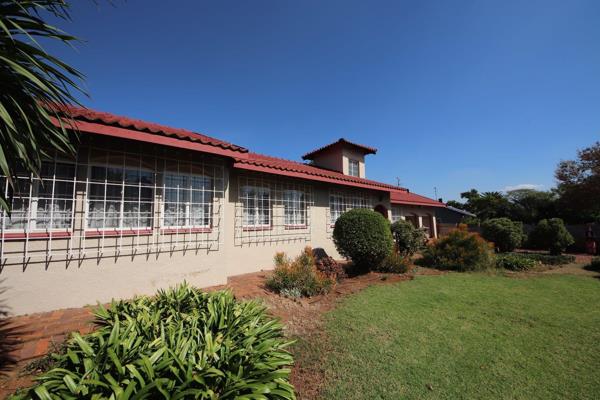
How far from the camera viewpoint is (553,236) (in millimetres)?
14938

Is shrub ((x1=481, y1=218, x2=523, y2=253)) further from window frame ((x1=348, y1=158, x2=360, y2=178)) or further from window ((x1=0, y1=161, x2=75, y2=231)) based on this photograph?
window ((x1=0, y1=161, x2=75, y2=231))

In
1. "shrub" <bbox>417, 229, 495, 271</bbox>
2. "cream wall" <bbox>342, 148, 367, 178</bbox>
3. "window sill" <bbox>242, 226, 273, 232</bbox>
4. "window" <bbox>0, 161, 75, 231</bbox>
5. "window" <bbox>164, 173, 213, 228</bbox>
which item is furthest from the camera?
"cream wall" <bbox>342, 148, 367, 178</bbox>

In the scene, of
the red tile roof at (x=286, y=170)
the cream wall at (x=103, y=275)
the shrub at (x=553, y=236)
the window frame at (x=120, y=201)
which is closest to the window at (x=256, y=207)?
the cream wall at (x=103, y=275)

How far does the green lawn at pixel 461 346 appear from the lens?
3.04 metres

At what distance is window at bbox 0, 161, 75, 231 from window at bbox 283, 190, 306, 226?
6.21 meters

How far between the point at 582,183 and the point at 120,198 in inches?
1191

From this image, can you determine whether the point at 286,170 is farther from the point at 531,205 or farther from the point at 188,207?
the point at 531,205

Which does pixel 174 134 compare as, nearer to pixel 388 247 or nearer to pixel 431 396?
pixel 431 396

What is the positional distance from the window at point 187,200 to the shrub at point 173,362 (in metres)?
3.26

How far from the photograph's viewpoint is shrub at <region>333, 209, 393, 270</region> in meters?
8.85

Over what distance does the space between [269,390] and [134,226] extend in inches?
192

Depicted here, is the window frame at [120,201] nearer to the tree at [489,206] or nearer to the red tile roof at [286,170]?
the red tile roof at [286,170]

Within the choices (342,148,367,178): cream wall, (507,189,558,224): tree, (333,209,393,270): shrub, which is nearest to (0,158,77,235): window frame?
(333,209,393,270): shrub

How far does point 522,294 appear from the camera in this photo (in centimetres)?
697
